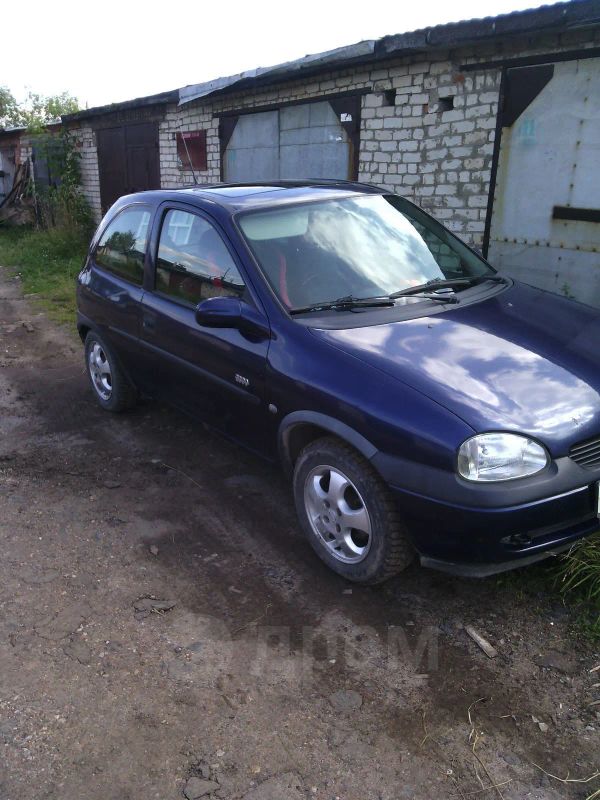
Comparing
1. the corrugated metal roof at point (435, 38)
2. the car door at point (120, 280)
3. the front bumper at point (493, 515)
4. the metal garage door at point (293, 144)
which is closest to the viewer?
the front bumper at point (493, 515)

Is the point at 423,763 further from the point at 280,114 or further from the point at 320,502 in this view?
the point at 280,114

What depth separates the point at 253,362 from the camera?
342 centimetres

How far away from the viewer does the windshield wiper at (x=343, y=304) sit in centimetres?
336

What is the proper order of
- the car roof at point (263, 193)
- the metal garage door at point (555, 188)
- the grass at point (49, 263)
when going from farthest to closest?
the grass at point (49, 263), the metal garage door at point (555, 188), the car roof at point (263, 193)

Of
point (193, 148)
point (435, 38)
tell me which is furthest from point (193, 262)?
point (193, 148)

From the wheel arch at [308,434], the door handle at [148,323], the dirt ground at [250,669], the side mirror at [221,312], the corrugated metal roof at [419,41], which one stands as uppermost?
the corrugated metal roof at [419,41]

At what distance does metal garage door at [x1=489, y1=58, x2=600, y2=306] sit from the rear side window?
13.2 feet

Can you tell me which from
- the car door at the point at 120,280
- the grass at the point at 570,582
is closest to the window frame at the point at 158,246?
the car door at the point at 120,280

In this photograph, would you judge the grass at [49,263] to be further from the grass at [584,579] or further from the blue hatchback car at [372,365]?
the grass at [584,579]

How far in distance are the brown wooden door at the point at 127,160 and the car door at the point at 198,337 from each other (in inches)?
385

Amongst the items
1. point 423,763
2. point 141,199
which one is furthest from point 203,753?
point 141,199

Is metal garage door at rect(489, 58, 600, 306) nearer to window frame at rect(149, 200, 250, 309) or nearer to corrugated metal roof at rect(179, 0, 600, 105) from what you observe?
corrugated metal roof at rect(179, 0, 600, 105)

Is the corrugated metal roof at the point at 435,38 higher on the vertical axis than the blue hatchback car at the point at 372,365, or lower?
higher

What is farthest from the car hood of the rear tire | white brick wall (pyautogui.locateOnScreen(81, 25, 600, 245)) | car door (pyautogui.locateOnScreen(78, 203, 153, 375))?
white brick wall (pyautogui.locateOnScreen(81, 25, 600, 245))
